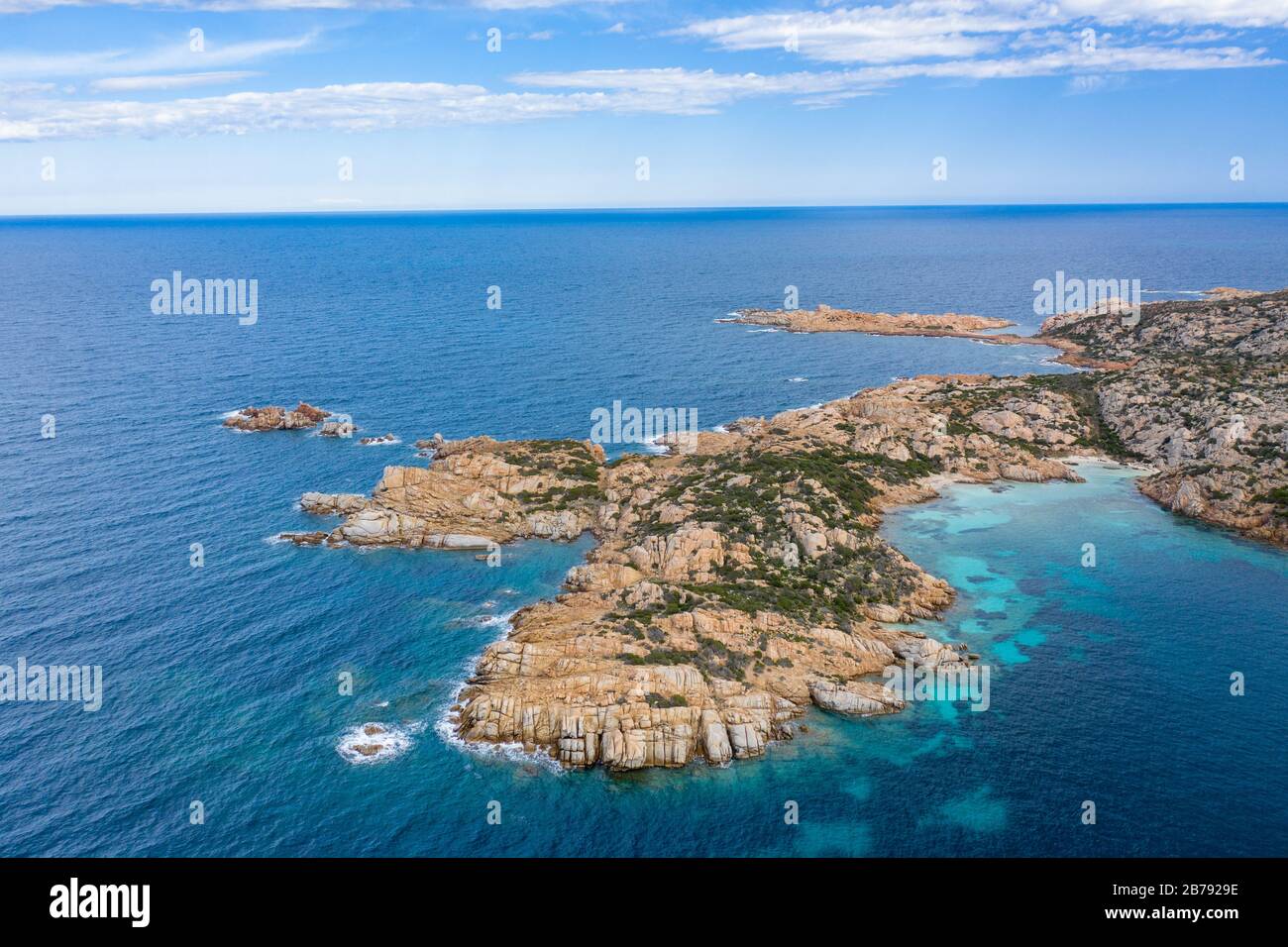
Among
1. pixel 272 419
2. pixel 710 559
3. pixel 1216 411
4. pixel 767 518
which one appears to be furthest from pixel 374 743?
pixel 1216 411

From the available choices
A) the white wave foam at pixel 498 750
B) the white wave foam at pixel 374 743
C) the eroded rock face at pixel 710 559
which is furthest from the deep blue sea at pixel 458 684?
the eroded rock face at pixel 710 559

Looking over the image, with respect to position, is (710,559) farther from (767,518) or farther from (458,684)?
(458,684)

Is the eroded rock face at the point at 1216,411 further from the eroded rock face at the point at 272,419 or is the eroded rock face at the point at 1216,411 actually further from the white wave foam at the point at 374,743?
the eroded rock face at the point at 272,419

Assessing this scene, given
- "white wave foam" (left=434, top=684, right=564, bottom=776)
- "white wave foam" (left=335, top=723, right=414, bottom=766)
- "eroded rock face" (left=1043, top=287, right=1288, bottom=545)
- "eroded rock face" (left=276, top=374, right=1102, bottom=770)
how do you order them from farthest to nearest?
1. "eroded rock face" (left=1043, top=287, right=1288, bottom=545)
2. "eroded rock face" (left=276, top=374, right=1102, bottom=770)
3. "white wave foam" (left=335, top=723, right=414, bottom=766)
4. "white wave foam" (left=434, top=684, right=564, bottom=776)

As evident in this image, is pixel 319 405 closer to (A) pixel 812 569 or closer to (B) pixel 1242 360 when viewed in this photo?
(A) pixel 812 569

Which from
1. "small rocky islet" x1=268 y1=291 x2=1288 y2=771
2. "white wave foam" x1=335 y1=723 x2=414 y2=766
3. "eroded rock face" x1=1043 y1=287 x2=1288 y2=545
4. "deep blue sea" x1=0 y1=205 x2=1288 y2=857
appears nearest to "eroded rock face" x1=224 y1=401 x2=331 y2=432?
"deep blue sea" x1=0 y1=205 x2=1288 y2=857

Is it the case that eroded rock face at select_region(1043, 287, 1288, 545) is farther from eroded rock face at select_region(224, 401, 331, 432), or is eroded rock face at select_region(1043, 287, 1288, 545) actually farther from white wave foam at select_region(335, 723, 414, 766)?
eroded rock face at select_region(224, 401, 331, 432)
